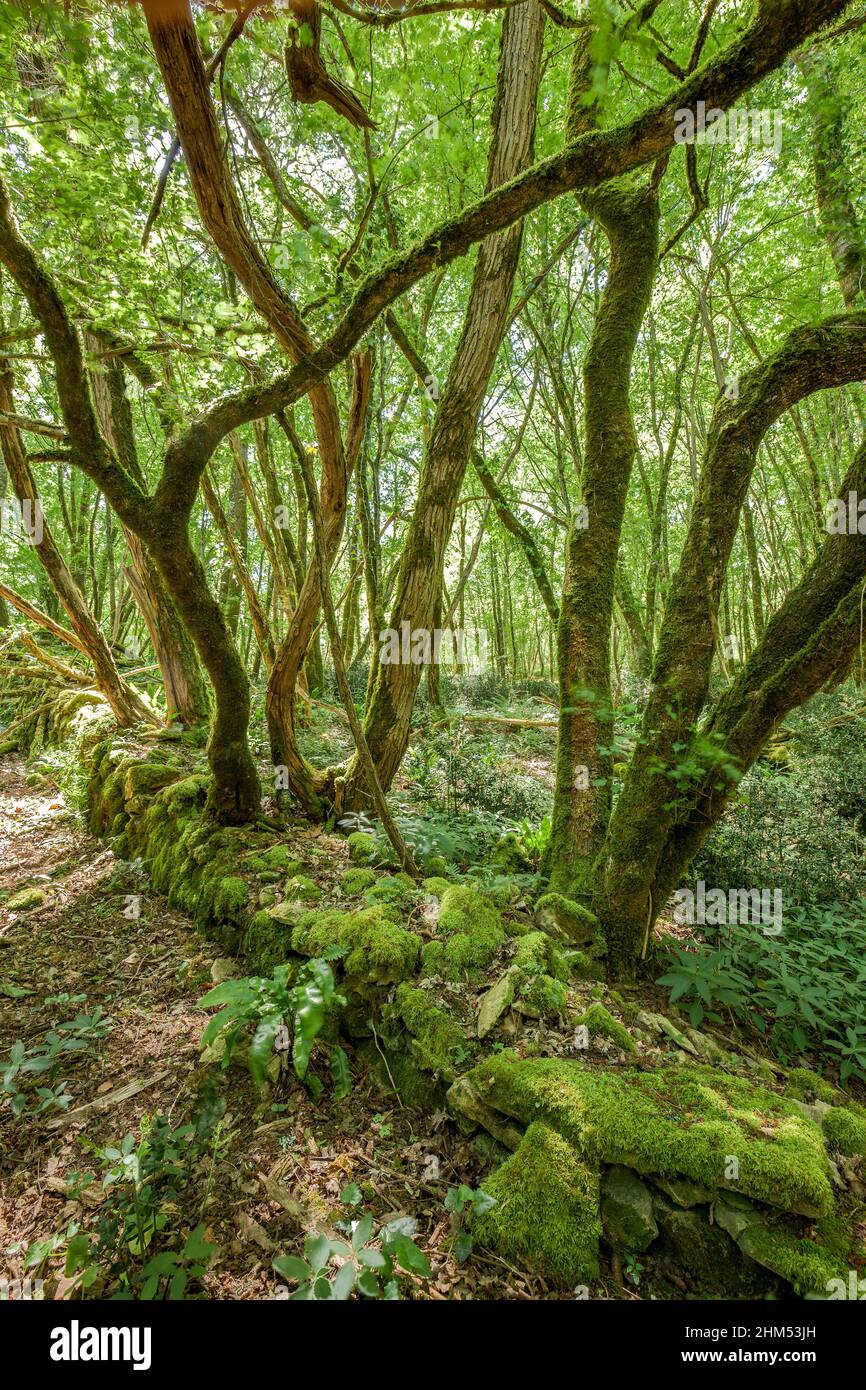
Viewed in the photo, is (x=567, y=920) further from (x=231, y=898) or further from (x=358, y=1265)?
(x=231, y=898)

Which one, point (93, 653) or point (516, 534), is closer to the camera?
point (93, 653)

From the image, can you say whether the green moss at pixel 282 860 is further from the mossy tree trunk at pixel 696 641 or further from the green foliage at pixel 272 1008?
the mossy tree trunk at pixel 696 641

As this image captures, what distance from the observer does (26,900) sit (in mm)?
4395

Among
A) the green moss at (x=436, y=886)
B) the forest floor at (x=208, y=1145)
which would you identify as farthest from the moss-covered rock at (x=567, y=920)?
the forest floor at (x=208, y=1145)

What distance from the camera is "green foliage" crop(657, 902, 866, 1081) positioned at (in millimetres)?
2939

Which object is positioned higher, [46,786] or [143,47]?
[143,47]

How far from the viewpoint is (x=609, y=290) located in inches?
155

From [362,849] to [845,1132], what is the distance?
118 inches

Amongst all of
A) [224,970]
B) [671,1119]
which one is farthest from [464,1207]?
[224,970]

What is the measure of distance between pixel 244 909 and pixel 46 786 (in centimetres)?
581

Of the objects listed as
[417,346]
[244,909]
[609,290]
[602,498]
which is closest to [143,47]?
[417,346]

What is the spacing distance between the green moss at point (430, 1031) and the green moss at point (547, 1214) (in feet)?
1.49
